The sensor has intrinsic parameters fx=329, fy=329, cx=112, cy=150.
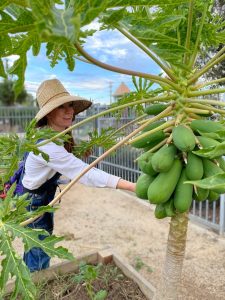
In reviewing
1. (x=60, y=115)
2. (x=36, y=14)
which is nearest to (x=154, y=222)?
(x=60, y=115)

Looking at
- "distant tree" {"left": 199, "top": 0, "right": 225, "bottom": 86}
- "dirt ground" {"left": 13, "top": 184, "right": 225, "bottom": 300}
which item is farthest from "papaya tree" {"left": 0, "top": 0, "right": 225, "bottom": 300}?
"distant tree" {"left": 199, "top": 0, "right": 225, "bottom": 86}

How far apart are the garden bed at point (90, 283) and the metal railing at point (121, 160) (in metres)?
0.72

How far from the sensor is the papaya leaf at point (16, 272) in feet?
2.93

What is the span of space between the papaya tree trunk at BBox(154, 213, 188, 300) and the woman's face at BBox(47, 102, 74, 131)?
1082 mm

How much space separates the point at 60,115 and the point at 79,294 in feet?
3.39

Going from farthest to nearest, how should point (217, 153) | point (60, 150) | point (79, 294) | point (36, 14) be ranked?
point (79, 294)
point (60, 150)
point (217, 153)
point (36, 14)

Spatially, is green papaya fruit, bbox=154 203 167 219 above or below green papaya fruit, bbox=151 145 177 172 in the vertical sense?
below

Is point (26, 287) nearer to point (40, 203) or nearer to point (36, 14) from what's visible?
point (36, 14)

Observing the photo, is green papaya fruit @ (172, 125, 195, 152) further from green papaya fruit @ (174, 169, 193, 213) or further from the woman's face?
the woman's face

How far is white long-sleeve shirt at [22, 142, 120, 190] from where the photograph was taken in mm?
1623

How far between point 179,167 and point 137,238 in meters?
2.63

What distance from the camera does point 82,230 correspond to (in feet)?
12.2

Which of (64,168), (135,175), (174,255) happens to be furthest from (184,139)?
(135,175)

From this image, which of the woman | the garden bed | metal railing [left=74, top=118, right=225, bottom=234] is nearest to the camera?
the woman
